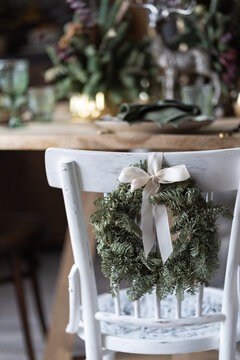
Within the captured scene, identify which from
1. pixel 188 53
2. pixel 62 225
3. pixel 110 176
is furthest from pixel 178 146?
pixel 62 225

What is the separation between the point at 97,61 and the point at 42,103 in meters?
0.23

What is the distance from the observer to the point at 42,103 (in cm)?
198

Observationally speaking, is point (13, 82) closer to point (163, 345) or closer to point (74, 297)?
point (74, 297)

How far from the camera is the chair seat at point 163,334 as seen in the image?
1197 mm

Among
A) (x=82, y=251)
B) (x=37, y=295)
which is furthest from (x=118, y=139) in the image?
(x=37, y=295)

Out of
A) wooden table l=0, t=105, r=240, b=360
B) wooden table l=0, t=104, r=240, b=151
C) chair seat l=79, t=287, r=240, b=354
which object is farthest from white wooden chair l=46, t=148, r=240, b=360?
wooden table l=0, t=104, r=240, b=151

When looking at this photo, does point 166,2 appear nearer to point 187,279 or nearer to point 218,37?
point 218,37

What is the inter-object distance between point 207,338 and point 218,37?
3.43 ft

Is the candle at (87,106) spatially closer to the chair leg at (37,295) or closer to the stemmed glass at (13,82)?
the stemmed glass at (13,82)

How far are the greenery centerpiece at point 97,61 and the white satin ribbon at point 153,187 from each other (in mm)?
955

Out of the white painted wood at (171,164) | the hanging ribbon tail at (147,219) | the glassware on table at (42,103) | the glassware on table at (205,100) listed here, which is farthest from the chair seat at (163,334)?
the glassware on table at (42,103)

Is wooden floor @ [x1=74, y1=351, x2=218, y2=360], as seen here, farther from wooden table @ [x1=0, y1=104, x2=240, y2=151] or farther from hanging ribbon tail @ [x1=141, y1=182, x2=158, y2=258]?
wooden table @ [x1=0, y1=104, x2=240, y2=151]

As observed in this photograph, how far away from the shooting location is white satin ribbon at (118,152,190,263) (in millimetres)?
1069

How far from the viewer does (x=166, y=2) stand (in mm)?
1967
